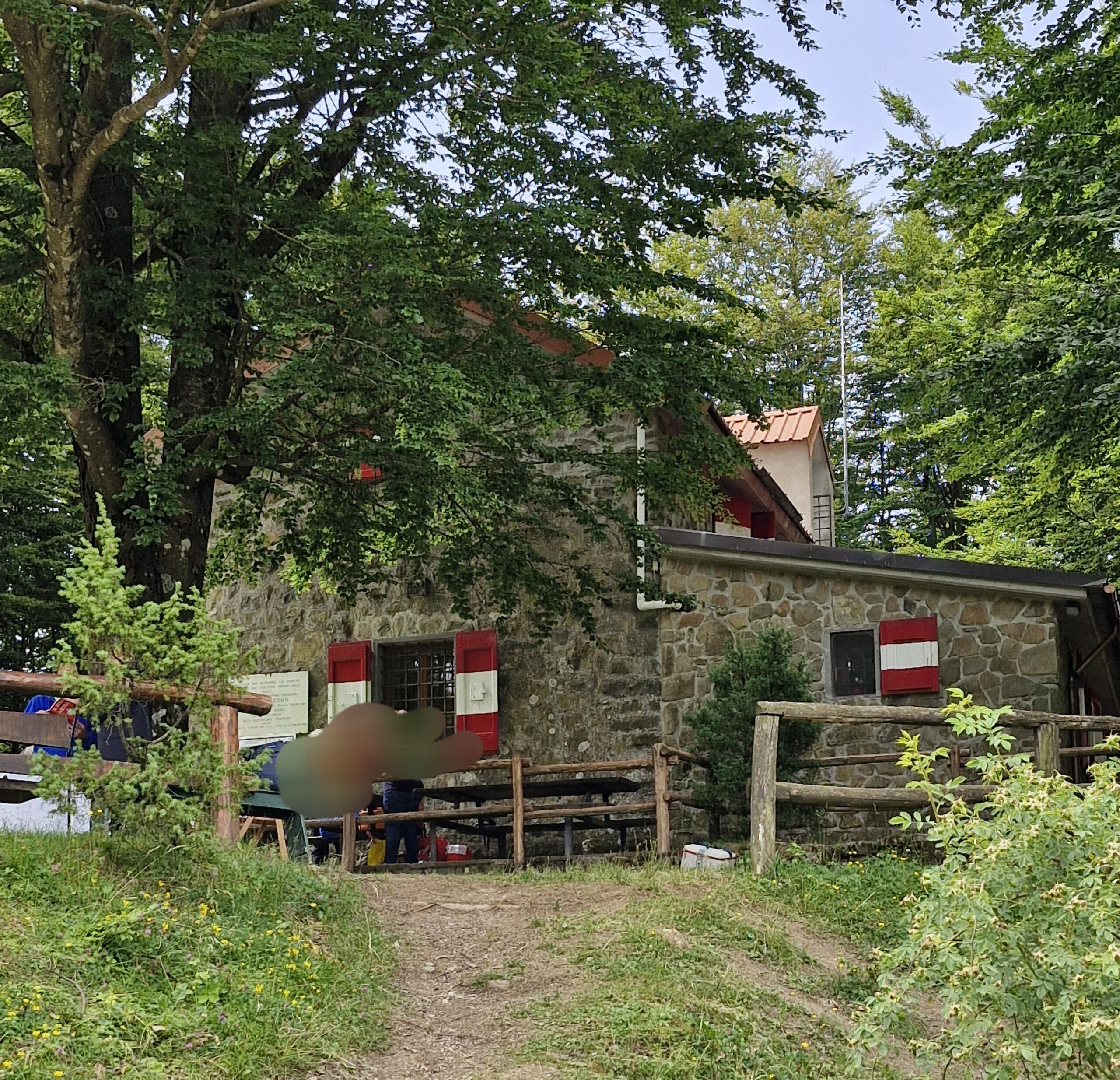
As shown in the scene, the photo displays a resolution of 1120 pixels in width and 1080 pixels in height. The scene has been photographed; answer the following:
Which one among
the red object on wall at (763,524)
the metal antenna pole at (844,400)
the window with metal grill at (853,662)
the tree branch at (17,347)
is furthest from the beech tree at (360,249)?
the metal antenna pole at (844,400)

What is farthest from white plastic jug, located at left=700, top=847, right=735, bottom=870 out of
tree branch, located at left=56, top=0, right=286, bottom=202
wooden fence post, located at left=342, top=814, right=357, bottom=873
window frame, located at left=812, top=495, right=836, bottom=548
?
window frame, located at left=812, top=495, right=836, bottom=548

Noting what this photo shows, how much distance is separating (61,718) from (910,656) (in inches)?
372

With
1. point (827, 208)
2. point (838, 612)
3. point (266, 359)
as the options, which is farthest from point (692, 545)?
point (266, 359)

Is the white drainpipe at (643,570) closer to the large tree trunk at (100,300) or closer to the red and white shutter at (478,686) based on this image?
the red and white shutter at (478,686)

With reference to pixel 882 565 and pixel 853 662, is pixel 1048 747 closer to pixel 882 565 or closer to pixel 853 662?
pixel 882 565

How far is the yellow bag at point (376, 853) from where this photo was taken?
14.0m

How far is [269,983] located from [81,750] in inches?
61.6

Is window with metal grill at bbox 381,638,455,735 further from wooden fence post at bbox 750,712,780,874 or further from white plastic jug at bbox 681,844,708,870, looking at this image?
wooden fence post at bbox 750,712,780,874

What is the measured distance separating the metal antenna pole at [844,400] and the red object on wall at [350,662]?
45.9ft

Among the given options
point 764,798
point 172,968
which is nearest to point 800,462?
point 764,798

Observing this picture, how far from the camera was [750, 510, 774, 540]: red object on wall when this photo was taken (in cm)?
2011

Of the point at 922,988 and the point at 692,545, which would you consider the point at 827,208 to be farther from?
the point at 922,988

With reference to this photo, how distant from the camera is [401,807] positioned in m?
13.7

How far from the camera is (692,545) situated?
1512 centimetres
